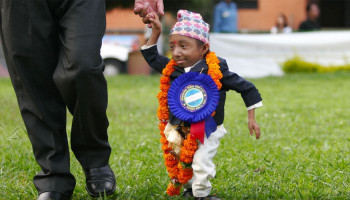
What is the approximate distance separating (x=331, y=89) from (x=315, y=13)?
623 centimetres

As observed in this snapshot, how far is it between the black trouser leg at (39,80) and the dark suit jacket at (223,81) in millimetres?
518

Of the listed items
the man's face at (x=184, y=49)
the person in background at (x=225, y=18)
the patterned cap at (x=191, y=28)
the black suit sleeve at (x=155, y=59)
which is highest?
the patterned cap at (x=191, y=28)

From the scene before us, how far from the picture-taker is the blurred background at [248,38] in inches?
587

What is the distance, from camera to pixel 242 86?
3393 mm

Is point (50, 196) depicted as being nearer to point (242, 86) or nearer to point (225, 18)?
point (242, 86)

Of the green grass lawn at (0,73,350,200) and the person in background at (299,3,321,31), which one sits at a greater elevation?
the green grass lawn at (0,73,350,200)

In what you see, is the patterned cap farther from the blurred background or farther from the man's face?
the blurred background

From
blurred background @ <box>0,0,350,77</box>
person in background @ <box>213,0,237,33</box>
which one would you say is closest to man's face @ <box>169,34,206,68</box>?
blurred background @ <box>0,0,350,77</box>

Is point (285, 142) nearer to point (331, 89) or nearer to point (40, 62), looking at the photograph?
point (40, 62)

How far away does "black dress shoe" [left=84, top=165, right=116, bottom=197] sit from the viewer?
3549 mm

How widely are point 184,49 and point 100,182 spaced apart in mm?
840

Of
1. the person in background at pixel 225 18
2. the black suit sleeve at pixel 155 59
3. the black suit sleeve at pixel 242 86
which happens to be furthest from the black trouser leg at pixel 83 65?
the person in background at pixel 225 18

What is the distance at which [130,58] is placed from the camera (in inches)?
699

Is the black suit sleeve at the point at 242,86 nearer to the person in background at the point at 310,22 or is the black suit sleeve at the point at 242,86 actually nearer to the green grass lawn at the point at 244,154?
the green grass lawn at the point at 244,154
